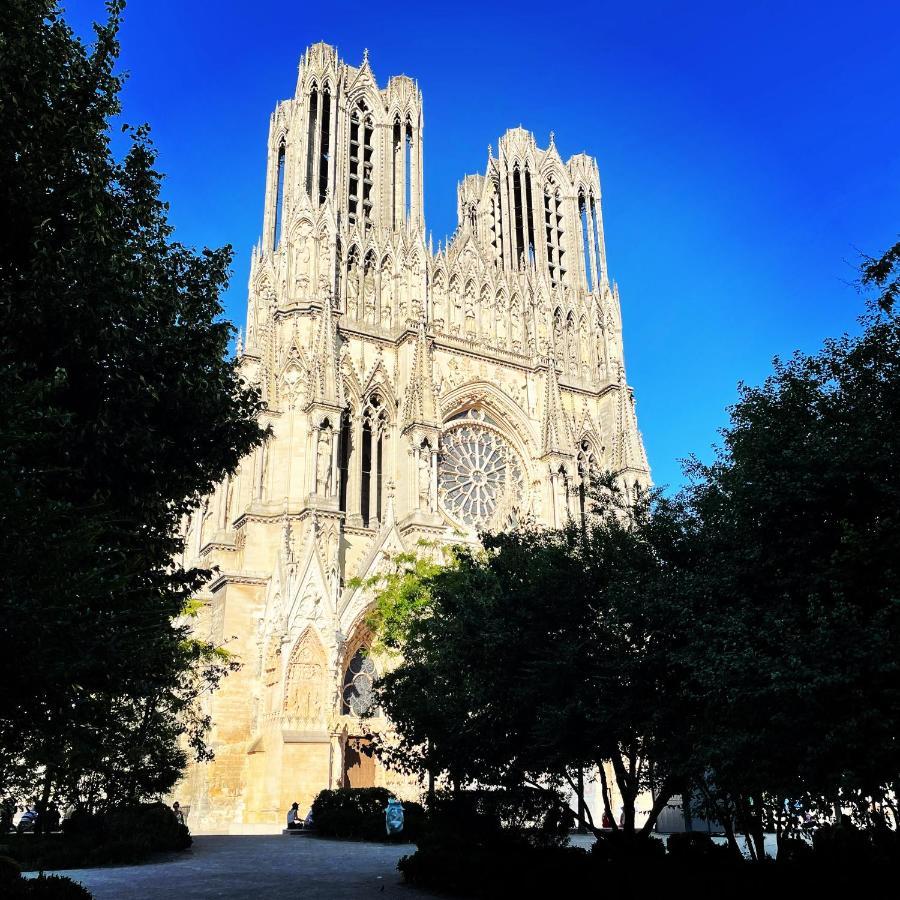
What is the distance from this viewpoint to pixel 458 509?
37594 mm

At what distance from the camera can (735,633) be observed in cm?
986

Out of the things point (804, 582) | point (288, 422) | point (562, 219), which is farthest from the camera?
point (562, 219)

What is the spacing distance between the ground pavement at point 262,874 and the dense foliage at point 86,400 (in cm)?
241

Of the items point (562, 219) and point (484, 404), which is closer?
point (484, 404)

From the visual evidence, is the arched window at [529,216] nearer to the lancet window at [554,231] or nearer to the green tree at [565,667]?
the lancet window at [554,231]

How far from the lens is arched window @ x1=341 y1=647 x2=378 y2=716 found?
30.3 meters

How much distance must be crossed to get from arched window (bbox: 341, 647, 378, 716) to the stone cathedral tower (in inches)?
2.7

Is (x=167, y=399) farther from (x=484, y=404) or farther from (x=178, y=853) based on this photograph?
(x=484, y=404)

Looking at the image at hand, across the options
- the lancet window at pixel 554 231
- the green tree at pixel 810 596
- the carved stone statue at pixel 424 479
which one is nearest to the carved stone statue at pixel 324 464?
the carved stone statue at pixel 424 479

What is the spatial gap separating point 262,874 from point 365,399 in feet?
76.9

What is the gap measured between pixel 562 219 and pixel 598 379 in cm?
1045

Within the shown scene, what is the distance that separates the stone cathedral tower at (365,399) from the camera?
28.7m

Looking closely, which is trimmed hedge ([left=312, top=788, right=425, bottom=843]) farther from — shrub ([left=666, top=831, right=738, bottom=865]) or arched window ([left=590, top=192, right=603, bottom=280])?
arched window ([left=590, top=192, right=603, bottom=280])

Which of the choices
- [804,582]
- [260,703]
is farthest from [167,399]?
[260,703]
